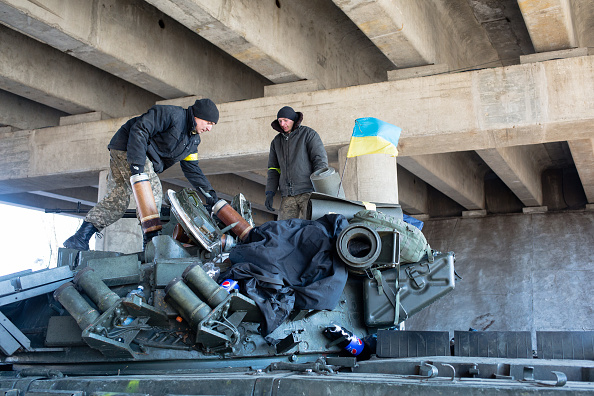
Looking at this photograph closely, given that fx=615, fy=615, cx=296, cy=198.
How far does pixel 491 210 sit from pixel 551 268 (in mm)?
2751

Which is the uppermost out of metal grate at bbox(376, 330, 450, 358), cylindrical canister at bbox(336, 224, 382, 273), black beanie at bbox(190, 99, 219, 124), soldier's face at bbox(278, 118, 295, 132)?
soldier's face at bbox(278, 118, 295, 132)

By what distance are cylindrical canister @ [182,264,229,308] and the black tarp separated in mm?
256

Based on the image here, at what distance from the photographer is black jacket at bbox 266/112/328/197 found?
6.21 m

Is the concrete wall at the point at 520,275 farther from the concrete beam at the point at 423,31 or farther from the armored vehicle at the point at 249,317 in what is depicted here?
the armored vehicle at the point at 249,317

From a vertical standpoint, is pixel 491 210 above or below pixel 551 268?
above

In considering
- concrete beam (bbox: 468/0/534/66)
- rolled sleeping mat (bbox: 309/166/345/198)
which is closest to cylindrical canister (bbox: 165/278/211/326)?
rolled sleeping mat (bbox: 309/166/345/198)

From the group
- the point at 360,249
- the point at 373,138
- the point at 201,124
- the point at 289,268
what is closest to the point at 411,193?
the point at 373,138

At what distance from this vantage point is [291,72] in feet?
26.6

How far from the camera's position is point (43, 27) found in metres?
6.77

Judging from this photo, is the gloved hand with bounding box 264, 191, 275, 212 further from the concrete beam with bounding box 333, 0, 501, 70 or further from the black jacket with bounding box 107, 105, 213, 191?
the concrete beam with bounding box 333, 0, 501, 70

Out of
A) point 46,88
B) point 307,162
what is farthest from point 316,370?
point 46,88

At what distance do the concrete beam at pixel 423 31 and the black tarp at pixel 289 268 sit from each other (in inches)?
131

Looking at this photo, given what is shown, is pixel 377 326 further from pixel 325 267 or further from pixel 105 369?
pixel 105 369

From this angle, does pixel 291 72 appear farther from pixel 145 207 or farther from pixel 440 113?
pixel 145 207
